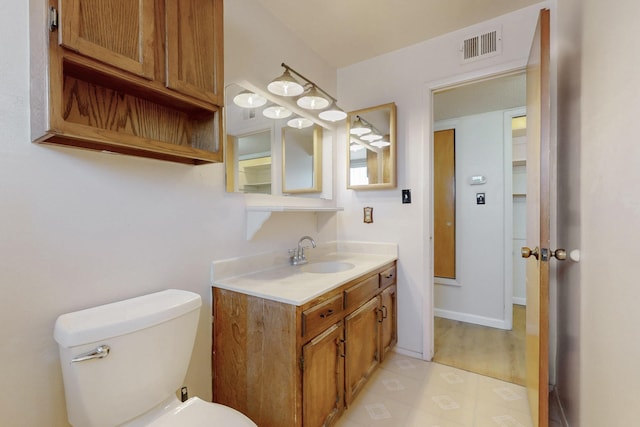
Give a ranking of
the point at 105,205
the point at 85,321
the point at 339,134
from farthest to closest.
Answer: the point at 339,134
the point at 105,205
the point at 85,321

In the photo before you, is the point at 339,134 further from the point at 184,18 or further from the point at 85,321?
the point at 85,321

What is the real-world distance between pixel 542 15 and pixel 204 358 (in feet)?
7.34

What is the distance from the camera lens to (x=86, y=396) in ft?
2.87

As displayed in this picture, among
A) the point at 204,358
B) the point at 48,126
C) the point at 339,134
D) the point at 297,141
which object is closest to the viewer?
the point at 48,126

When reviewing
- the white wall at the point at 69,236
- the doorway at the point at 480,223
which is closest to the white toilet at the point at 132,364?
the white wall at the point at 69,236

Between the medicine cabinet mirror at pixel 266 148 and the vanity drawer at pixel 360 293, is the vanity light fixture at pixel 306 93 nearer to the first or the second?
the medicine cabinet mirror at pixel 266 148

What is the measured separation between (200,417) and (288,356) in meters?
0.37

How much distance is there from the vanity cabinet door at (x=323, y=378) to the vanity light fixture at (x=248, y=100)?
1.33 meters

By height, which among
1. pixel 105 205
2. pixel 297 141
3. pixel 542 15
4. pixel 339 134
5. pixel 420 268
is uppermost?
pixel 542 15

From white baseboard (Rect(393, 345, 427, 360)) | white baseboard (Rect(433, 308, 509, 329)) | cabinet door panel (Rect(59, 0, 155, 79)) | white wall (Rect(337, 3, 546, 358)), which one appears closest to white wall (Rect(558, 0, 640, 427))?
white wall (Rect(337, 3, 546, 358))

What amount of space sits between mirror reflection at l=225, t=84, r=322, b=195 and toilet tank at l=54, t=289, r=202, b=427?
2.46 feet

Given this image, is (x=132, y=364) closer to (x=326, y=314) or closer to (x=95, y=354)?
(x=95, y=354)

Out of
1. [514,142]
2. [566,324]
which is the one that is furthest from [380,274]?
[514,142]

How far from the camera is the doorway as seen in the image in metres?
2.65
